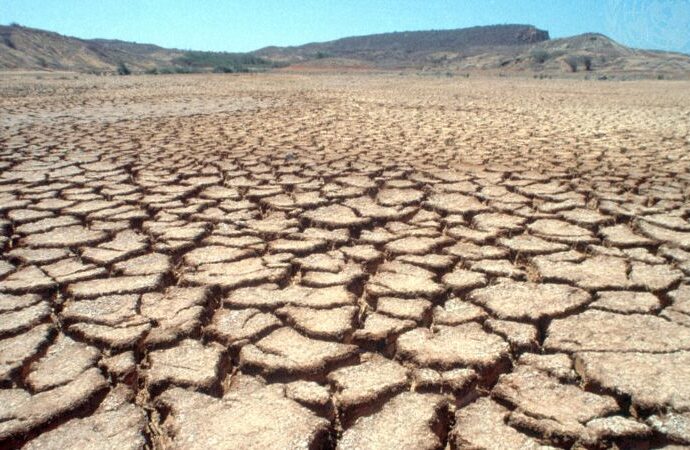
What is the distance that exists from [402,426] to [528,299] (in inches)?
28.2

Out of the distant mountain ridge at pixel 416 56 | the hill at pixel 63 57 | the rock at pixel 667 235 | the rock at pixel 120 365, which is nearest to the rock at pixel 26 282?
the rock at pixel 120 365

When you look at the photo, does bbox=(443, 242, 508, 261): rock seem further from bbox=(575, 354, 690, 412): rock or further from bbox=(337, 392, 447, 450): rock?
bbox=(337, 392, 447, 450): rock

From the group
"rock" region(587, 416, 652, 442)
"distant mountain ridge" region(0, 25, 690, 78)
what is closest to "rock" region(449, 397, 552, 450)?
"rock" region(587, 416, 652, 442)

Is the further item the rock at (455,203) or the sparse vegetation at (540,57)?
the sparse vegetation at (540,57)

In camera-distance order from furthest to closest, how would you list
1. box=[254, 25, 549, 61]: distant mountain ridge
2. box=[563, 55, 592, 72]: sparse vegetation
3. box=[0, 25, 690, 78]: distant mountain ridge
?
box=[254, 25, 549, 61]: distant mountain ridge
box=[0, 25, 690, 78]: distant mountain ridge
box=[563, 55, 592, 72]: sparse vegetation

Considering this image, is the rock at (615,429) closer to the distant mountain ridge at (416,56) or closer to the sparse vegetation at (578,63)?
the distant mountain ridge at (416,56)

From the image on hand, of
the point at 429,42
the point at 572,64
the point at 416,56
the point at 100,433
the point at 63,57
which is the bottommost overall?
the point at 100,433

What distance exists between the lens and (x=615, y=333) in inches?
55.5

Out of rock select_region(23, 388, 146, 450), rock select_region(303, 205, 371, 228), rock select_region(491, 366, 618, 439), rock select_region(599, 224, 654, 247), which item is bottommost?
rock select_region(23, 388, 146, 450)

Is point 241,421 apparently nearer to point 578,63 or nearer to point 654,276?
point 654,276

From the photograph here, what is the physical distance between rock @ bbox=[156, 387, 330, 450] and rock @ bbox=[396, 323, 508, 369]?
33 cm

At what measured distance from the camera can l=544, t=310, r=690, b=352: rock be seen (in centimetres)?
134

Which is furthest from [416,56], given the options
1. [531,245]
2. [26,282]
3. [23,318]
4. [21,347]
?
[21,347]

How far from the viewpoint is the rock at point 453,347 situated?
1283 mm
